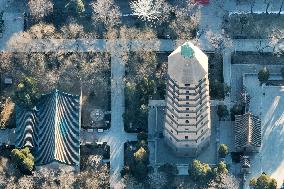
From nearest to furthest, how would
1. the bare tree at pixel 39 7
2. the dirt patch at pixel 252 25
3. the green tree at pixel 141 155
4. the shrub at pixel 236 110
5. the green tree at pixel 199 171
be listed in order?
the green tree at pixel 199 171 → the green tree at pixel 141 155 → the shrub at pixel 236 110 → the bare tree at pixel 39 7 → the dirt patch at pixel 252 25

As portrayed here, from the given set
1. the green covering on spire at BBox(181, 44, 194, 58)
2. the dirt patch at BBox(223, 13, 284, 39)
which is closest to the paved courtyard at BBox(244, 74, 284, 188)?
the dirt patch at BBox(223, 13, 284, 39)

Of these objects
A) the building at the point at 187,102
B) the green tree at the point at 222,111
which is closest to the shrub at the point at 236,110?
the green tree at the point at 222,111

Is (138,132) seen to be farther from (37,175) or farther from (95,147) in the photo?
(37,175)

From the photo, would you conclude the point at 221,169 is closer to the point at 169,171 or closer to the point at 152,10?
the point at 169,171

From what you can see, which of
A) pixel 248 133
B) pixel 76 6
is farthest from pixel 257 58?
pixel 76 6

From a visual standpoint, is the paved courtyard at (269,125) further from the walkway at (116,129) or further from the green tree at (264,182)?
the walkway at (116,129)

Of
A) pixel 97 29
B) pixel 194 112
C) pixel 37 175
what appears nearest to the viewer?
pixel 194 112

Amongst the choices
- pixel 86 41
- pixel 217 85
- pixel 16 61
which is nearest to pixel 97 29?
pixel 86 41
